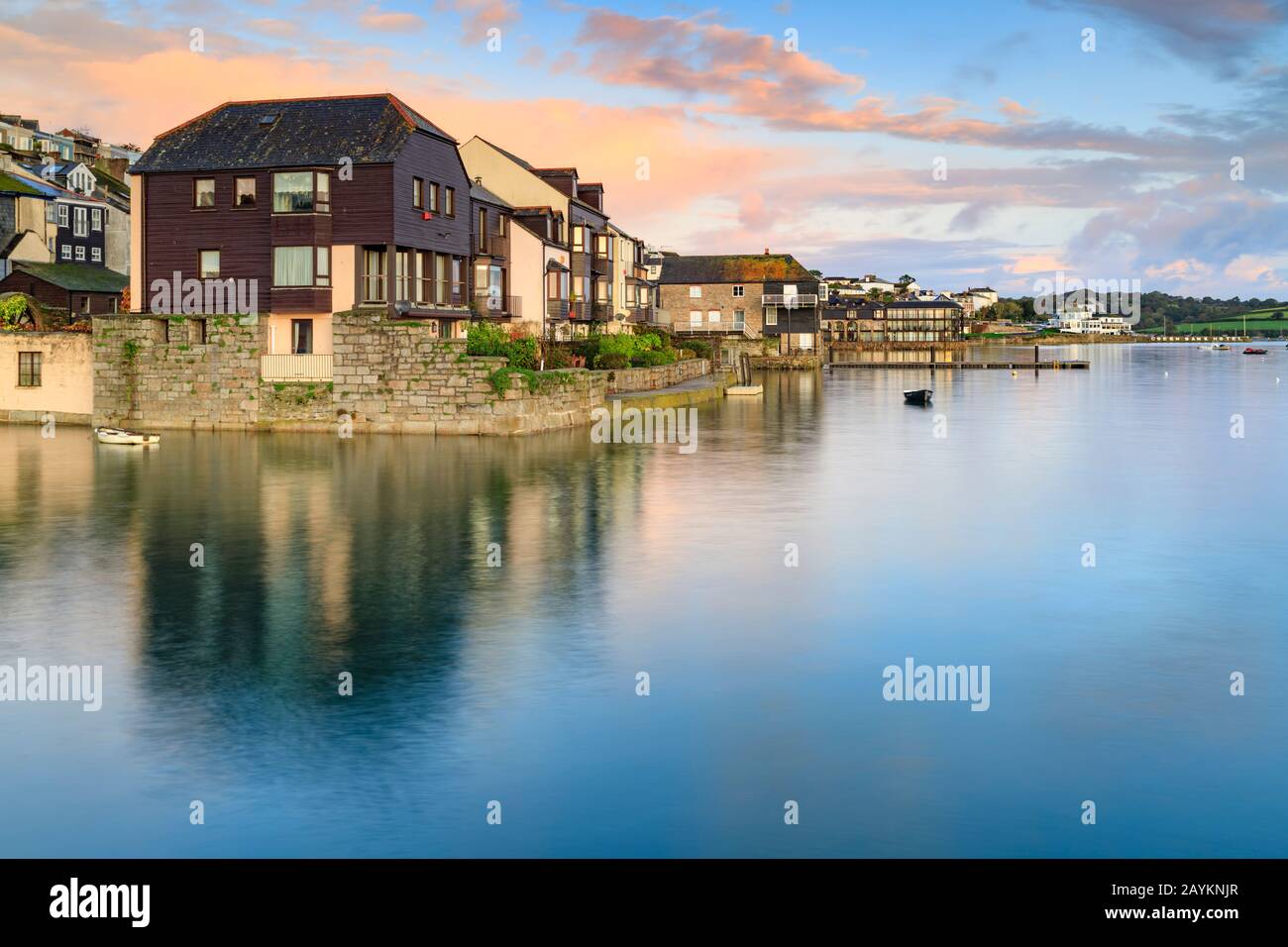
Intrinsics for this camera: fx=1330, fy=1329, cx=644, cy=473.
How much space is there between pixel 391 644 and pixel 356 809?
5.95 metres

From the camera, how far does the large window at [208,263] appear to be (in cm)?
5134

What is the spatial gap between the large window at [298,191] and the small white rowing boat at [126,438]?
12052 mm

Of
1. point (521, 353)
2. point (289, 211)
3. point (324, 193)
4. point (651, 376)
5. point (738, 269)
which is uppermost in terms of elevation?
point (738, 269)

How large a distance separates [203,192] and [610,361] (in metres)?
22.7

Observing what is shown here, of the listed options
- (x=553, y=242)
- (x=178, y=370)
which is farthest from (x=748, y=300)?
(x=178, y=370)

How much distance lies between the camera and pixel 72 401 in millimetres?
50094

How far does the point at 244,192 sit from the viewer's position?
51.1 meters

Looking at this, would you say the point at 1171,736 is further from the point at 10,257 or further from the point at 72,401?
the point at 10,257

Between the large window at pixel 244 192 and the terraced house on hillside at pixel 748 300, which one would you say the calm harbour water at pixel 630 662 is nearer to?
the large window at pixel 244 192

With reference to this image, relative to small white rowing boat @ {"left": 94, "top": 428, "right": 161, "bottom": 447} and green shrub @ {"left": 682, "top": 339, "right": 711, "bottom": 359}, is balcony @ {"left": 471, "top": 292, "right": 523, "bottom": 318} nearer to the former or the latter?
small white rowing boat @ {"left": 94, "top": 428, "right": 161, "bottom": 447}

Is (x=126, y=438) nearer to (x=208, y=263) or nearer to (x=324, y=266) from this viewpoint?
(x=208, y=263)
